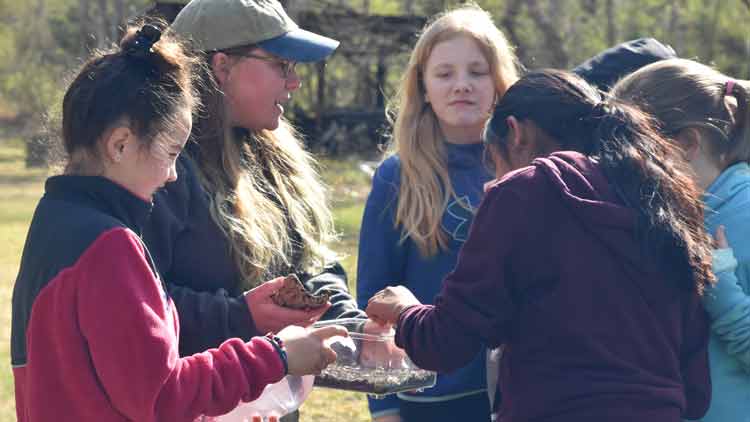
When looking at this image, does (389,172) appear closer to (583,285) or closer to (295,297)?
(295,297)

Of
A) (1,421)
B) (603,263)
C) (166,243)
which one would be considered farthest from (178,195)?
(1,421)

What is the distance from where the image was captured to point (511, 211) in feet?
7.75

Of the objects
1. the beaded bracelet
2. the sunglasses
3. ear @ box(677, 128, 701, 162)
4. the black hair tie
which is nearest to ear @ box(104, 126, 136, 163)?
the black hair tie

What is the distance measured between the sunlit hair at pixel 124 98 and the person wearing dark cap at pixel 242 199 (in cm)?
42

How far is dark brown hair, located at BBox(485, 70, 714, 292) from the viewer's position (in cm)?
241

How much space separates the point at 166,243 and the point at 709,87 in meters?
1.52

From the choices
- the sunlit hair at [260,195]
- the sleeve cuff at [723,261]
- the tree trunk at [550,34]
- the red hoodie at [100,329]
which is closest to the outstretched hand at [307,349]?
the red hoodie at [100,329]

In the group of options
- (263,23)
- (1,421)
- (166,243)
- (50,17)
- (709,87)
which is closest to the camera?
(166,243)

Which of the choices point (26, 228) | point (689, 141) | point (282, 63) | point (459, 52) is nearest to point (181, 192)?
point (282, 63)

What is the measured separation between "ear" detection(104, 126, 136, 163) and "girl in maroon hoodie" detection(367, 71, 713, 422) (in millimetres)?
768

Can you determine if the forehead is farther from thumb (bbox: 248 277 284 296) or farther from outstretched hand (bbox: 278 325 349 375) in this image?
outstretched hand (bbox: 278 325 349 375)

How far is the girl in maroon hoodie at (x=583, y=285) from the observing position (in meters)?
2.35

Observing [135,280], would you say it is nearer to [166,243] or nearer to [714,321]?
[166,243]

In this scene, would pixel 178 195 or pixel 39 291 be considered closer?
pixel 39 291
